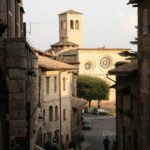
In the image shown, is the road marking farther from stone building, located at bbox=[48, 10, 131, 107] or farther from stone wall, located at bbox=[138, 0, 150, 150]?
stone building, located at bbox=[48, 10, 131, 107]

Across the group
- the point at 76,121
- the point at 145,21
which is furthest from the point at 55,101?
the point at 145,21

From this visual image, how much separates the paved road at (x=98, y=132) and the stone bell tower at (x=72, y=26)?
55639mm

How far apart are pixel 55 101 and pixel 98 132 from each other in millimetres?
20801

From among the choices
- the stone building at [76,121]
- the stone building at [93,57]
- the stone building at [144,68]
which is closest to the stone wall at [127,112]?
the stone building at [144,68]

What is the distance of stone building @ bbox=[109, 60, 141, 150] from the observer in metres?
24.0

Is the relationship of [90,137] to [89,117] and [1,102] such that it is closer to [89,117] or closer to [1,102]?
[89,117]

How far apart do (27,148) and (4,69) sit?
2.68 metres

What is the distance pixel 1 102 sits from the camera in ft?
45.6

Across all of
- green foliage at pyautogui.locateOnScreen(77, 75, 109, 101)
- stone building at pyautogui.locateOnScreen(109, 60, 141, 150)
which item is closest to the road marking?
stone building at pyautogui.locateOnScreen(109, 60, 141, 150)

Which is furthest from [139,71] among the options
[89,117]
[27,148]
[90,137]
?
[89,117]

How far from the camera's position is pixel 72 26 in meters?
127

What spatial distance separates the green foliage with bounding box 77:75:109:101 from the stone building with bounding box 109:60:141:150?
53.9m

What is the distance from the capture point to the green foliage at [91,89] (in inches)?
3305

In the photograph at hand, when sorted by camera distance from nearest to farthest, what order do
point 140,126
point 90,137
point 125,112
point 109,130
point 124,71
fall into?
point 140,126 < point 124,71 < point 125,112 < point 90,137 < point 109,130
